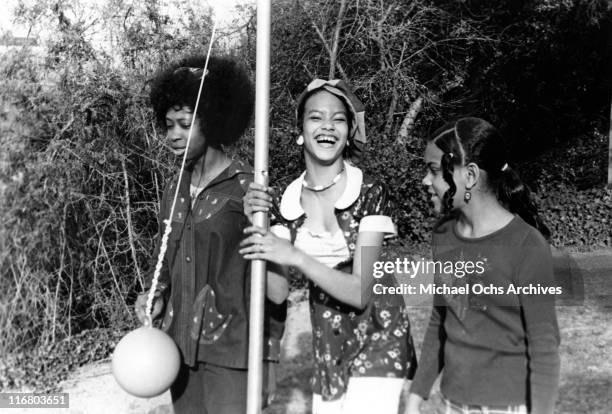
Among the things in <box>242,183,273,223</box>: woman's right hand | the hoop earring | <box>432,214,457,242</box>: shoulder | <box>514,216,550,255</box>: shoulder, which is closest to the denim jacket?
<box>242,183,273,223</box>: woman's right hand

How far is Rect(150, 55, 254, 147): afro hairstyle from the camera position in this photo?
240 cm

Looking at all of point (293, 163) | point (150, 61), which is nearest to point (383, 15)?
point (293, 163)

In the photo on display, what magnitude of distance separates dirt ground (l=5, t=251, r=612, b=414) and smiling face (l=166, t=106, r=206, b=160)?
6.26ft

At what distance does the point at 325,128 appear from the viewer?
208 centimetres

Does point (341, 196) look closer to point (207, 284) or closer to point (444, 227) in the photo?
point (444, 227)

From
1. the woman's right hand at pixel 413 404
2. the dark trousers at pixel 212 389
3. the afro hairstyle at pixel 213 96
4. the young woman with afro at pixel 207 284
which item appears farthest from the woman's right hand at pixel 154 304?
the woman's right hand at pixel 413 404

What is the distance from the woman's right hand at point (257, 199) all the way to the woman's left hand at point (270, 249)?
0.21 feet

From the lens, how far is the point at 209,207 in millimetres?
2219

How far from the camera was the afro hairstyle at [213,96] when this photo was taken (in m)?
2.40

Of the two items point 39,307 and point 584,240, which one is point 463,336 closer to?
point 39,307

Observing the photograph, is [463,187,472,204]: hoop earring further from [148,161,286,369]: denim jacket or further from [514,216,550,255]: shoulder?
[148,161,286,369]: denim jacket

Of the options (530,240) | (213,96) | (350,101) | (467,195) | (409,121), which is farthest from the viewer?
(409,121)

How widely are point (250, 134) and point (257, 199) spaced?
3697 millimetres

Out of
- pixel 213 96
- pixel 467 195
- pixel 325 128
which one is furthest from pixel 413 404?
pixel 213 96
